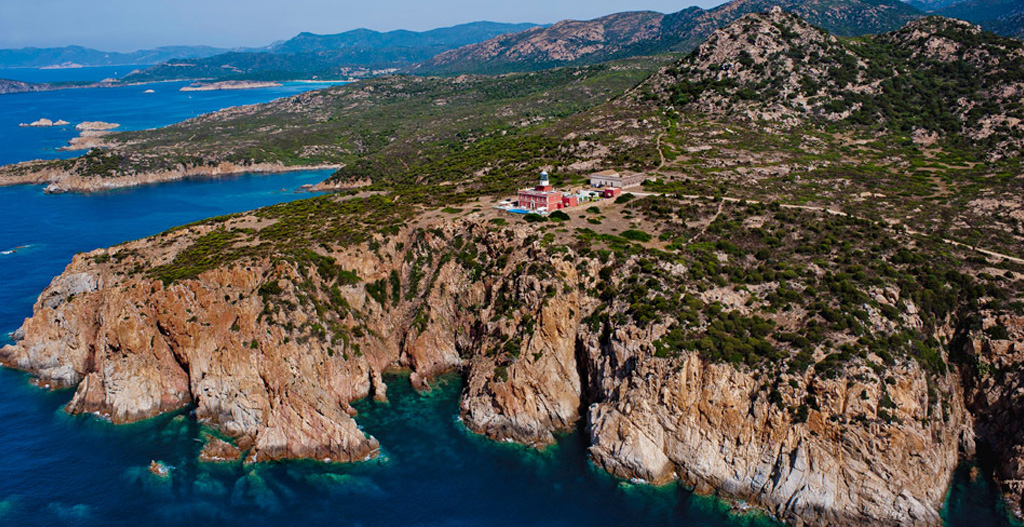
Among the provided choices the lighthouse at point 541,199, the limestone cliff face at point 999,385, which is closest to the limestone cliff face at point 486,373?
the limestone cliff face at point 999,385

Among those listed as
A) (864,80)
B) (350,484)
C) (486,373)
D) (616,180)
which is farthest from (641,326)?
(864,80)

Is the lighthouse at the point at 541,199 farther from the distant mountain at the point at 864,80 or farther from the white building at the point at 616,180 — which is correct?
the distant mountain at the point at 864,80

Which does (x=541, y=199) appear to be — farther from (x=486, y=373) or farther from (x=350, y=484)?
(x=350, y=484)

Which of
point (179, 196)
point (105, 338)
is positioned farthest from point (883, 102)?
point (179, 196)

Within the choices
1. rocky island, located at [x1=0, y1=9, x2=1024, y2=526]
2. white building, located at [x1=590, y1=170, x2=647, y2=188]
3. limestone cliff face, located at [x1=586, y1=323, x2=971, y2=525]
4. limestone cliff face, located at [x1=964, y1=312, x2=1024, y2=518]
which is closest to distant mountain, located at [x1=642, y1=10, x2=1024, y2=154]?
rocky island, located at [x1=0, y1=9, x2=1024, y2=526]

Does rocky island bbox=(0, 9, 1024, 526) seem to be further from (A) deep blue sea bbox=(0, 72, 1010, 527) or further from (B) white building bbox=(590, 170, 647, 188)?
(B) white building bbox=(590, 170, 647, 188)

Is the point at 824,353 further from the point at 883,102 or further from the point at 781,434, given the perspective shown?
the point at 883,102
